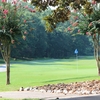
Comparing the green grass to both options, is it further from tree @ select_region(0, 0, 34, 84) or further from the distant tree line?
the distant tree line

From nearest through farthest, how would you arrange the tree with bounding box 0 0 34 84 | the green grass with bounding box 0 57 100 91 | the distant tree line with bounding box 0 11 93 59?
1. the tree with bounding box 0 0 34 84
2. the green grass with bounding box 0 57 100 91
3. the distant tree line with bounding box 0 11 93 59

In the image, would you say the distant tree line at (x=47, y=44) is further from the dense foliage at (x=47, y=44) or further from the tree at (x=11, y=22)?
the tree at (x=11, y=22)

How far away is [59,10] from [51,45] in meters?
86.0

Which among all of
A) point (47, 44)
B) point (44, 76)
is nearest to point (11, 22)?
point (44, 76)

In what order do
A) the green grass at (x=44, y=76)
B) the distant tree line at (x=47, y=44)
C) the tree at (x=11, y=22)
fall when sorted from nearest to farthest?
1. the tree at (x=11, y=22)
2. the green grass at (x=44, y=76)
3. the distant tree line at (x=47, y=44)

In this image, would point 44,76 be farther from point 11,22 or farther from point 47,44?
point 47,44

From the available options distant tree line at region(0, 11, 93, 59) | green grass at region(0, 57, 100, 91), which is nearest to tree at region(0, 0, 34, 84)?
green grass at region(0, 57, 100, 91)

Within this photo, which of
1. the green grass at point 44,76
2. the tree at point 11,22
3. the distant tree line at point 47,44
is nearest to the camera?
the tree at point 11,22

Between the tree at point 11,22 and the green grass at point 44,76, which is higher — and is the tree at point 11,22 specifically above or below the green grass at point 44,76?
above

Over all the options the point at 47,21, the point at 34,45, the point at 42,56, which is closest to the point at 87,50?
the point at 42,56

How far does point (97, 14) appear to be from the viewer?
74.2 ft

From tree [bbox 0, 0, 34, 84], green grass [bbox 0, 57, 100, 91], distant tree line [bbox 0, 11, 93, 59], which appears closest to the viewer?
tree [bbox 0, 0, 34, 84]

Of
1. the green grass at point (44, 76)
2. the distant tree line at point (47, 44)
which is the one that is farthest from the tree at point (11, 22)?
the distant tree line at point (47, 44)

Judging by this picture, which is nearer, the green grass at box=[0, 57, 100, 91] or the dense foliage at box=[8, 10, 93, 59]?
the green grass at box=[0, 57, 100, 91]
